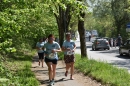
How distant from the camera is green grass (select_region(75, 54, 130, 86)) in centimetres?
978

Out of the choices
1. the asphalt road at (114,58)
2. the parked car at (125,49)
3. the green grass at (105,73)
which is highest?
the parked car at (125,49)

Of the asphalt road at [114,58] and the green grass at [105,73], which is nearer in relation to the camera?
the green grass at [105,73]

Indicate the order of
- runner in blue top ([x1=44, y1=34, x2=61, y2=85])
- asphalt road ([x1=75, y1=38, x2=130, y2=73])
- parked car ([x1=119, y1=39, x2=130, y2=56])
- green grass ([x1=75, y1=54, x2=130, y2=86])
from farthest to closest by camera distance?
parked car ([x1=119, y1=39, x2=130, y2=56]) < asphalt road ([x1=75, y1=38, x2=130, y2=73]) < runner in blue top ([x1=44, y1=34, x2=61, y2=85]) < green grass ([x1=75, y1=54, x2=130, y2=86])

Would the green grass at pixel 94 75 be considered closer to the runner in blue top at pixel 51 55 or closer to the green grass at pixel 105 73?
the green grass at pixel 105 73

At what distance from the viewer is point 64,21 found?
25484 mm

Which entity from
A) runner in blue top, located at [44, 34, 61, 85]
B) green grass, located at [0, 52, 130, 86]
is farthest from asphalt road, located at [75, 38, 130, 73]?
runner in blue top, located at [44, 34, 61, 85]

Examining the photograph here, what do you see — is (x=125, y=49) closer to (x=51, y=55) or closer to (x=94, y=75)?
(x=94, y=75)

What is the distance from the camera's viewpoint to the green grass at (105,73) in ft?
32.1

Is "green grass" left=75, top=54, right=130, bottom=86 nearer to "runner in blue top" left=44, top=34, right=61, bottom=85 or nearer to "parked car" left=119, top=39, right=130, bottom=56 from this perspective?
"runner in blue top" left=44, top=34, right=61, bottom=85

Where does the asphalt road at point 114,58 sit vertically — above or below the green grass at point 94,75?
below

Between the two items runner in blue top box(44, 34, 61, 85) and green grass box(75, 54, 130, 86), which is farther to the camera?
→ runner in blue top box(44, 34, 61, 85)

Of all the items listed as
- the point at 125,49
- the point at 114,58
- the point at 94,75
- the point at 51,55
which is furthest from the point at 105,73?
the point at 125,49

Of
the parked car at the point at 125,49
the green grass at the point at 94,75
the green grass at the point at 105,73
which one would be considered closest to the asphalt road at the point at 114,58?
the parked car at the point at 125,49

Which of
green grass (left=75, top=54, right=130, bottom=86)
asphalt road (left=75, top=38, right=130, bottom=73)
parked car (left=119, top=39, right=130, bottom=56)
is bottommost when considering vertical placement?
asphalt road (left=75, top=38, right=130, bottom=73)
